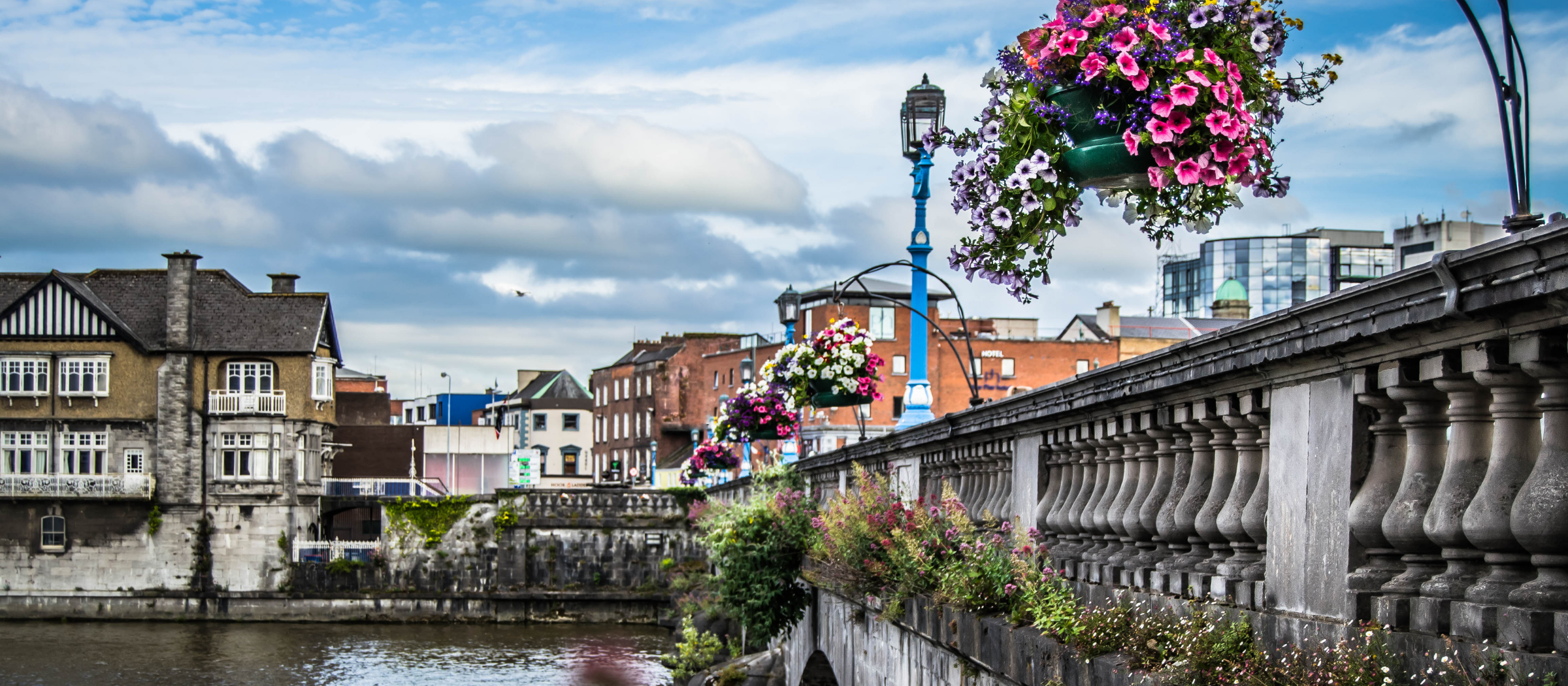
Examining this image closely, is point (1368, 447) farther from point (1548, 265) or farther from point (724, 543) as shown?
point (724, 543)

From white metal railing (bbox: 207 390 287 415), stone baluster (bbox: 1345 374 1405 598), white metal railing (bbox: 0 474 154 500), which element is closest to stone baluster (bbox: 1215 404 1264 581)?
stone baluster (bbox: 1345 374 1405 598)

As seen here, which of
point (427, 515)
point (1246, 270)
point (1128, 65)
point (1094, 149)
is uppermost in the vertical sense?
point (1246, 270)

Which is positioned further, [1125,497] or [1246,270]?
[1246,270]

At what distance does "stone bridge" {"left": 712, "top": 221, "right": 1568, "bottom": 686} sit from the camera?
346cm

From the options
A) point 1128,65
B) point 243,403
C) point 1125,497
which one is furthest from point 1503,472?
point 243,403

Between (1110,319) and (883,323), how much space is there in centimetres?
1152

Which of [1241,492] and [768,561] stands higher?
[1241,492]

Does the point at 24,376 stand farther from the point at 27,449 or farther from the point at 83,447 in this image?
the point at 83,447

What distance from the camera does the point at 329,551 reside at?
5250 centimetres

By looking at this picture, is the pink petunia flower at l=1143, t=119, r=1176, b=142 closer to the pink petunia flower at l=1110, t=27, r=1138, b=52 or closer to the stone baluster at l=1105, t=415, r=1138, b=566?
Result: the pink petunia flower at l=1110, t=27, r=1138, b=52

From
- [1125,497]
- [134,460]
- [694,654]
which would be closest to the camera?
[1125,497]

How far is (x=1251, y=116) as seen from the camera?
5.86 m

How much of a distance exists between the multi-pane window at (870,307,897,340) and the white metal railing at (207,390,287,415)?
3068 cm

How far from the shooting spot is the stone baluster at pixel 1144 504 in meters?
5.93
